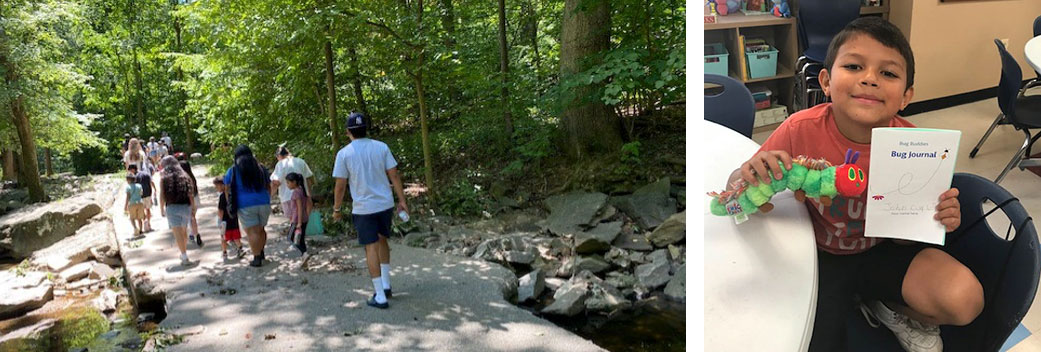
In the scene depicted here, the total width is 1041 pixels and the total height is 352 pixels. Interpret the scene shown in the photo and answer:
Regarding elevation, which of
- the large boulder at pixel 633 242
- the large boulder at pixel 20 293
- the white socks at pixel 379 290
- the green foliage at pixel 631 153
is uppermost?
the green foliage at pixel 631 153

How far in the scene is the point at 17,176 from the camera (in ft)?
6.64

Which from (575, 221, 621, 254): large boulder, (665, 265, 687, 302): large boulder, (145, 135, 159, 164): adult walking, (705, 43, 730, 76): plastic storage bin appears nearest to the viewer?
(705, 43, 730, 76): plastic storage bin

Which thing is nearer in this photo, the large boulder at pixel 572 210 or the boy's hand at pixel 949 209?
the boy's hand at pixel 949 209

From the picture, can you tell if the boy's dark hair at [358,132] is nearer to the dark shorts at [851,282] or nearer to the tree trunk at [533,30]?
the tree trunk at [533,30]

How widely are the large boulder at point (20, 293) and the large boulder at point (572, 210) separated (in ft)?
5.96

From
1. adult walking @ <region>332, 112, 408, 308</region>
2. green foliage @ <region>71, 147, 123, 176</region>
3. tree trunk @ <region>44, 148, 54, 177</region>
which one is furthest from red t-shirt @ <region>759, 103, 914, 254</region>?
tree trunk @ <region>44, 148, 54, 177</region>

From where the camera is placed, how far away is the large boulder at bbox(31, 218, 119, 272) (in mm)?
2080

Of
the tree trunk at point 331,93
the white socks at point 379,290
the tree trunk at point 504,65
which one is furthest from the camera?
the tree trunk at point 504,65

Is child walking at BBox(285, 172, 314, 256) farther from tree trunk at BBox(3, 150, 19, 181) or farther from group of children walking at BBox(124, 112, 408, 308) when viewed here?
tree trunk at BBox(3, 150, 19, 181)

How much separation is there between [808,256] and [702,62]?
0.61m

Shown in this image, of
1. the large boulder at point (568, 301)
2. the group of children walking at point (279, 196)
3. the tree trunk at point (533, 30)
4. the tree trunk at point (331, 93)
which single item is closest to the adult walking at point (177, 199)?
the group of children walking at point (279, 196)

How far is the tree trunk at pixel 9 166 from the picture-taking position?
201 cm

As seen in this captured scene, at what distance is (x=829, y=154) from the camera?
1.30 m

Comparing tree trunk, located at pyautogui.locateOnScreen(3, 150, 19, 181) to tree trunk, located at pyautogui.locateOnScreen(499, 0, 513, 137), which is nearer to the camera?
tree trunk, located at pyautogui.locateOnScreen(3, 150, 19, 181)
